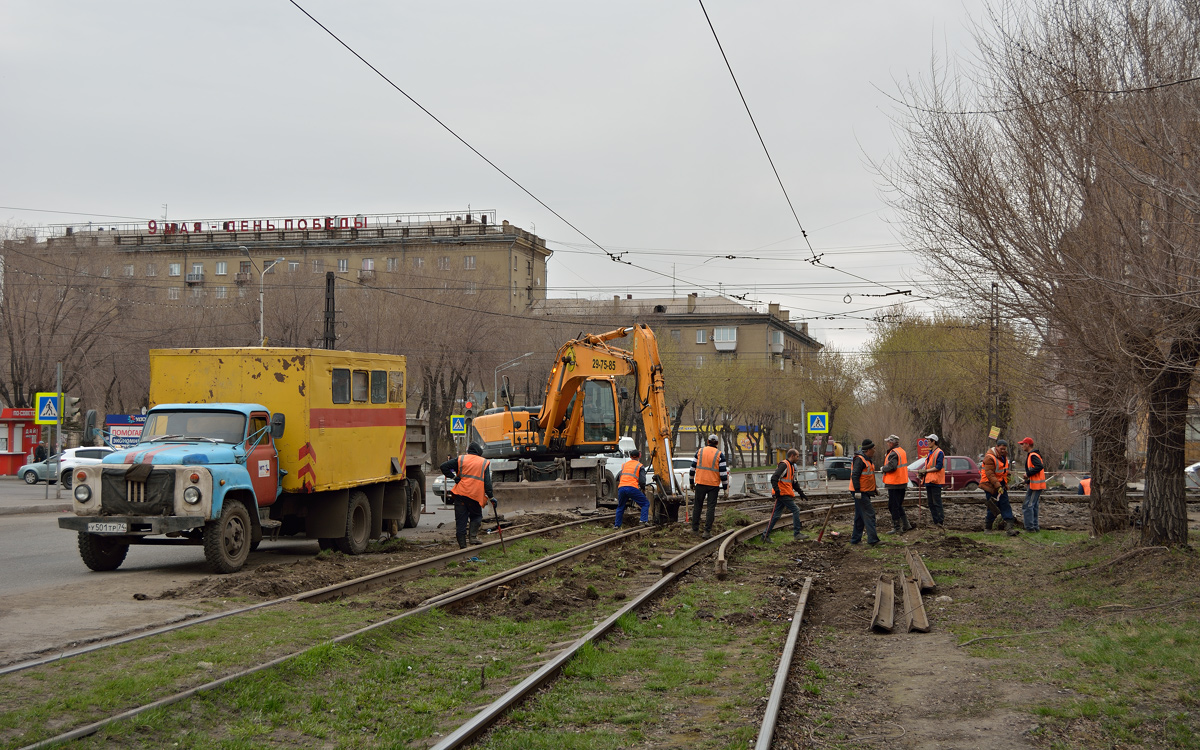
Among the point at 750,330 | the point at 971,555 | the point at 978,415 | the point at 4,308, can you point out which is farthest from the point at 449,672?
the point at 750,330

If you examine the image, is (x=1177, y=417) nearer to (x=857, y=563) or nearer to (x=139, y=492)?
(x=857, y=563)

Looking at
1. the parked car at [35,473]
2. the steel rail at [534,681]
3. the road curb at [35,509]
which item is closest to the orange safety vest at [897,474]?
the steel rail at [534,681]

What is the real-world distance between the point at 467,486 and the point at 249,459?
10.9 feet

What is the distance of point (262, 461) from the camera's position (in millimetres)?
13945

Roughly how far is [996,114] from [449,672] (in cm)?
847

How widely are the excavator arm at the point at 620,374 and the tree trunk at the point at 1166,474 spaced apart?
9.59 meters

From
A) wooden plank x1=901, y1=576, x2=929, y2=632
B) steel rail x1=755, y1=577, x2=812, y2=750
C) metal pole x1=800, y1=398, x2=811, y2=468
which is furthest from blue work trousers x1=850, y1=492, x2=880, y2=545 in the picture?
metal pole x1=800, y1=398, x2=811, y2=468

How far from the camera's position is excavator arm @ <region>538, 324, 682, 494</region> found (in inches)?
818

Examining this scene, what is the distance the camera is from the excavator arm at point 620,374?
2077 cm

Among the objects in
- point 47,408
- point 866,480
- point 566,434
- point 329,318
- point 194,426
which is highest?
point 329,318

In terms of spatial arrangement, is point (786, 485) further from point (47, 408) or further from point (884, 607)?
point (47, 408)

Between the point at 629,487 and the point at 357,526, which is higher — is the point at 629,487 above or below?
above

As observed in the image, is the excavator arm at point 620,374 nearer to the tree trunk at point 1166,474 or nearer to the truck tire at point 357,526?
the truck tire at point 357,526

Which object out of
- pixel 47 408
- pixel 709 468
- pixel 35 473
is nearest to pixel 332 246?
pixel 35 473
